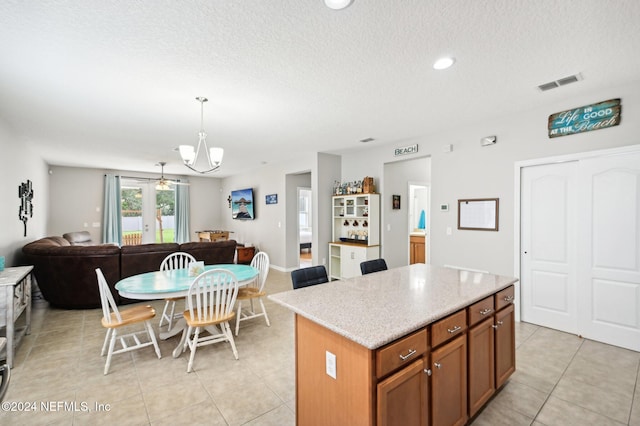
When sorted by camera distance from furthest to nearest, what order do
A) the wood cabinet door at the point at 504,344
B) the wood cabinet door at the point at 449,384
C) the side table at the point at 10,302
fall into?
the side table at the point at 10,302 < the wood cabinet door at the point at 504,344 < the wood cabinet door at the point at 449,384

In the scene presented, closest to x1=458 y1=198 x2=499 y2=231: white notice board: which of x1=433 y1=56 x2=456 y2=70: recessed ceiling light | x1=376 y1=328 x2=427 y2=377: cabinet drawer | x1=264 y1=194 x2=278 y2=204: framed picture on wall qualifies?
x1=433 y1=56 x2=456 y2=70: recessed ceiling light

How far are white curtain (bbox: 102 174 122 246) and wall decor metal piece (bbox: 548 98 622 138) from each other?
9.39m

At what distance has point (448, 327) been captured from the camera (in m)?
1.67

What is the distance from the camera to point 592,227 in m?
3.10

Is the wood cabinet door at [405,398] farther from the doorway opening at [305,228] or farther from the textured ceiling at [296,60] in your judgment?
the doorway opening at [305,228]

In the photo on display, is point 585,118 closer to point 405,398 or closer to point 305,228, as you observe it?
point 405,398

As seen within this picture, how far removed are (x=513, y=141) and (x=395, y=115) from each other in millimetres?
1519

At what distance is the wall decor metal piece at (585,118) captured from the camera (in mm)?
2930

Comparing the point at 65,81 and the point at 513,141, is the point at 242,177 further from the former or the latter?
the point at 513,141

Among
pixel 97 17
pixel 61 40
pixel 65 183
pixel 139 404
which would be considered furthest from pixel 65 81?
pixel 65 183

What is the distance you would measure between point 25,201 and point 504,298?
6.58 metres

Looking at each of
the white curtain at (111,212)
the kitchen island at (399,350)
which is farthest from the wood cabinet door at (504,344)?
the white curtain at (111,212)

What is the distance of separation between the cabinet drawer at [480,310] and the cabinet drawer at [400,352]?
0.52 metres

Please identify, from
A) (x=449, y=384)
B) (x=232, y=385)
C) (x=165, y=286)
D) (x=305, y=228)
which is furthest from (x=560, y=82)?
(x=305, y=228)
